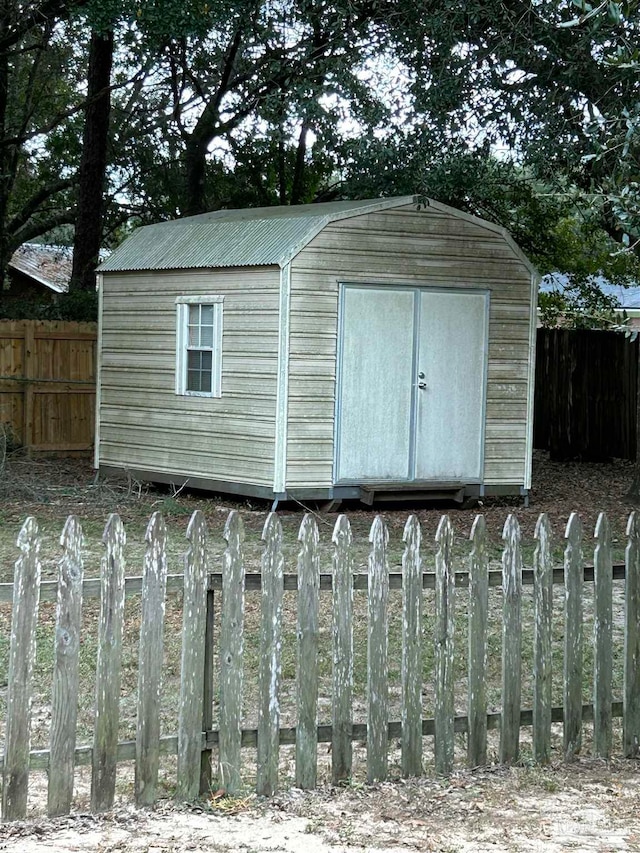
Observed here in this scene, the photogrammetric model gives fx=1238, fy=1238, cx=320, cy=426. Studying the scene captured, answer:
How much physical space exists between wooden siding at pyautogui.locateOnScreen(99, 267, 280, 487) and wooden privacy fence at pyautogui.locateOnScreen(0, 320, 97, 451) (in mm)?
3430

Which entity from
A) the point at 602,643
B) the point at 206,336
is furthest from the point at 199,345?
the point at 602,643

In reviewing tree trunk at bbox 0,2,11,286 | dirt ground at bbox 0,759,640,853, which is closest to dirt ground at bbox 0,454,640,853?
dirt ground at bbox 0,759,640,853

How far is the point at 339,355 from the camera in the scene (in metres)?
14.5

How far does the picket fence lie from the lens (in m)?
4.79

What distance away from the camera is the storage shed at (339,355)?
46.7 ft

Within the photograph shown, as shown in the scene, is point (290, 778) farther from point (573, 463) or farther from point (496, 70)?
point (573, 463)

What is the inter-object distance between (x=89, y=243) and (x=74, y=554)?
20.5 meters

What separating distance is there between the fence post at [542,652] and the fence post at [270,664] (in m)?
1.26

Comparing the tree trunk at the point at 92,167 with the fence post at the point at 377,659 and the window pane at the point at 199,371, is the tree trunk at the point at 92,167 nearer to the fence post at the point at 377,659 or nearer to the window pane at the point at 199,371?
the window pane at the point at 199,371

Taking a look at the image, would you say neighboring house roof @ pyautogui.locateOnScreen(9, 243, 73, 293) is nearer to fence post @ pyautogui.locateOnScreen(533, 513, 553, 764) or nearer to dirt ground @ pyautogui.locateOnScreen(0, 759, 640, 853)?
fence post @ pyautogui.locateOnScreen(533, 513, 553, 764)

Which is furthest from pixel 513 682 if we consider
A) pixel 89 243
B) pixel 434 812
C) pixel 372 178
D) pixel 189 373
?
pixel 89 243

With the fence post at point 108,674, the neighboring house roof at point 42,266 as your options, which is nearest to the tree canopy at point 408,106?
the fence post at point 108,674

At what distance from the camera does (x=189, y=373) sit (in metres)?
15.6

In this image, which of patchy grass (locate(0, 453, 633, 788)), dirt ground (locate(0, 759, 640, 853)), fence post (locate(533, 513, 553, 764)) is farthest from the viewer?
patchy grass (locate(0, 453, 633, 788))
